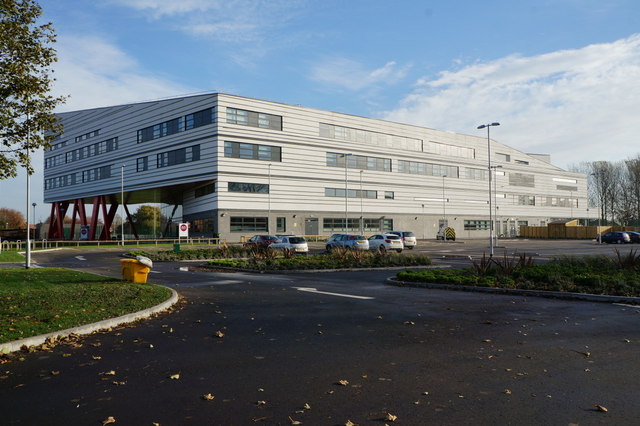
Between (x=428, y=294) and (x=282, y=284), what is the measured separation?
5141 millimetres

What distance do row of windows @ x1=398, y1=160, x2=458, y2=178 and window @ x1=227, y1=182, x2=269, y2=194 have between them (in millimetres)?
22564

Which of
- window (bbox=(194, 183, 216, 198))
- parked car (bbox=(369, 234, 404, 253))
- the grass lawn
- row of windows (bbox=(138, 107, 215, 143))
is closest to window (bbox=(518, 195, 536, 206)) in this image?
window (bbox=(194, 183, 216, 198))

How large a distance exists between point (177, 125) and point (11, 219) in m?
68.5

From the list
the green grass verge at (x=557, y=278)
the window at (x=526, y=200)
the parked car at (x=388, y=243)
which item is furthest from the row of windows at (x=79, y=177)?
the window at (x=526, y=200)

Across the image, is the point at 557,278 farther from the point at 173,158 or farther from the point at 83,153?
the point at 83,153

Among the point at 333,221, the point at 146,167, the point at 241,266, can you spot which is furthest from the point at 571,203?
the point at 241,266

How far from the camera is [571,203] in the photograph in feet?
306

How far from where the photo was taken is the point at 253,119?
186ft

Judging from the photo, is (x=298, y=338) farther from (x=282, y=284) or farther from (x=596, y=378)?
(x=282, y=284)

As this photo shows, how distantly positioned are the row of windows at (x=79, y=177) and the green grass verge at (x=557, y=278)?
2376 inches

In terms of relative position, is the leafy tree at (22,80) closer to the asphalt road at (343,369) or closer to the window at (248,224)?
the asphalt road at (343,369)

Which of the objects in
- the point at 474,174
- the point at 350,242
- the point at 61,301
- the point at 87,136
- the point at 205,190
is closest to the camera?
the point at 61,301

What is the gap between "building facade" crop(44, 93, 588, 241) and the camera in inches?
2165

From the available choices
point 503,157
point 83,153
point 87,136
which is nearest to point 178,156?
point 87,136
